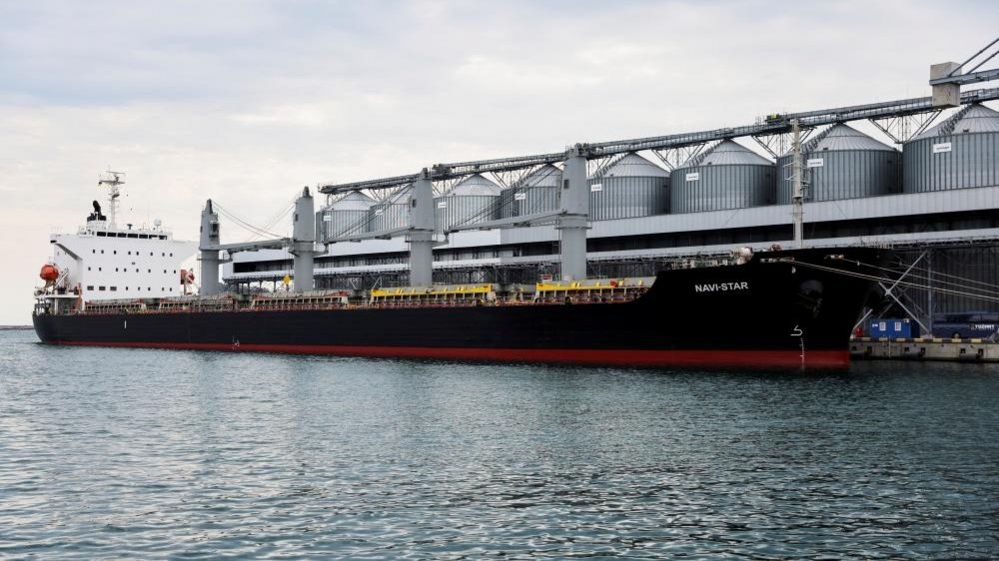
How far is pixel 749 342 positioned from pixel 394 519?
28.5 metres

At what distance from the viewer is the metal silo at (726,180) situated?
66.7 metres

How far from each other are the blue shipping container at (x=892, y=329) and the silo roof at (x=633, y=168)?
78.6 ft

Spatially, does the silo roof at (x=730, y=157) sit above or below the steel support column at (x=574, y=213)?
above

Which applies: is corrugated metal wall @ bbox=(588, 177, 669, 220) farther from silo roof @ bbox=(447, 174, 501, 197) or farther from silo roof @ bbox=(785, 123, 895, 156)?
silo roof @ bbox=(447, 174, 501, 197)

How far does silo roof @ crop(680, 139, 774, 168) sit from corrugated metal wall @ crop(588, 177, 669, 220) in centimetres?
332

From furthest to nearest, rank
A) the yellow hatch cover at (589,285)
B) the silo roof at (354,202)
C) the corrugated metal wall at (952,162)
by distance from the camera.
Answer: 1. the silo roof at (354,202)
2. the corrugated metal wall at (952,162)
3. the yellow hatch cover at (589,285)

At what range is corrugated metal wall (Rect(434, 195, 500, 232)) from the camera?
81.4m

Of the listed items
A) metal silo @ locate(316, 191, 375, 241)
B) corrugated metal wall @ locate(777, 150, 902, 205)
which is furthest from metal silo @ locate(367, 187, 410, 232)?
corrugated metal wall @ locate(777, 150, 902, 205)

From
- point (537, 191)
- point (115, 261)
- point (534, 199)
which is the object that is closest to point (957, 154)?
point (537, 191)

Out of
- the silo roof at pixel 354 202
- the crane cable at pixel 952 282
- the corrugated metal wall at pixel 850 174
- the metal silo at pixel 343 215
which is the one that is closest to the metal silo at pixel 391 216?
the metal silo at pixel 343 215

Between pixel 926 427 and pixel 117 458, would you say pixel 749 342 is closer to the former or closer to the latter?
pixel 926 427

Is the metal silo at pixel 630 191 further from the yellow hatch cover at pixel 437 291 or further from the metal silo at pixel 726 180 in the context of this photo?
the yellow hatch cover at pixel 437 291

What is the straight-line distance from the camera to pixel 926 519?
14.6 m

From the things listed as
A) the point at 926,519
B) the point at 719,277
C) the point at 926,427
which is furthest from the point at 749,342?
the point at 926,519
